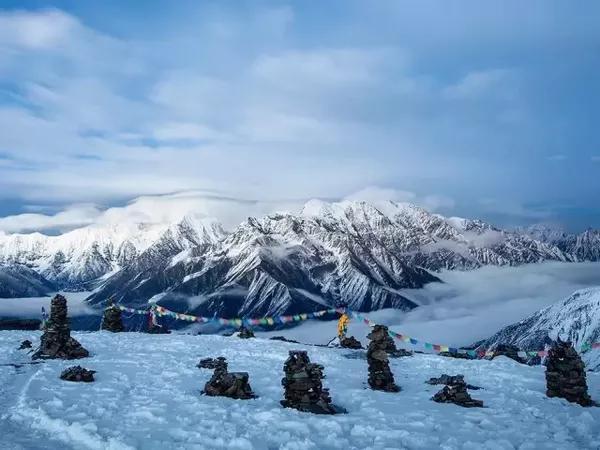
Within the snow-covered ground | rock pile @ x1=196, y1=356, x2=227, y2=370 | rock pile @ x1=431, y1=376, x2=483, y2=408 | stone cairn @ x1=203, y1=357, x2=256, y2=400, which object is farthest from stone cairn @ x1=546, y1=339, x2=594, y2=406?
rock pile @ x1=196, y1=356, x2=227, y2=370

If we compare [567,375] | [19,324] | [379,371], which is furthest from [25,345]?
[567,375]

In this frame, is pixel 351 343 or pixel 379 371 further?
pixel 351 343

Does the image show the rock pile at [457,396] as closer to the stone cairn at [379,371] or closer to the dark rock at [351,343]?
the stone cairn at [379,371]

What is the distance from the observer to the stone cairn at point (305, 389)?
25.7 metres

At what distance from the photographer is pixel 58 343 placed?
3838 centimetres

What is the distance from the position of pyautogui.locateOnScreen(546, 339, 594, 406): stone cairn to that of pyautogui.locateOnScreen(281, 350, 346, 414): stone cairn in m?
12.6

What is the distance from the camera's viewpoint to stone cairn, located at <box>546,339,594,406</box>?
2909 cm

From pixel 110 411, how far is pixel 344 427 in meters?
10.0

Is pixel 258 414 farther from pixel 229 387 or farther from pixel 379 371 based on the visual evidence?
pixel 379 371

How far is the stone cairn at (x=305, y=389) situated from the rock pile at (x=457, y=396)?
5681 mm

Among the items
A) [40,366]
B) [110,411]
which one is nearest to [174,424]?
[110,411]

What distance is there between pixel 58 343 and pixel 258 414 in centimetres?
2094

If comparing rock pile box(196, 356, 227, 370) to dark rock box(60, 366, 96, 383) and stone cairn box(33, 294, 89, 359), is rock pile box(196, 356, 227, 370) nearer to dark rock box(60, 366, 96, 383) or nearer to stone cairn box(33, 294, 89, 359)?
dark rock box(60, 366, 96, 383)

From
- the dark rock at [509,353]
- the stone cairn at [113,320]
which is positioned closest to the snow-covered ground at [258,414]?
the dark rock at [509,353]
